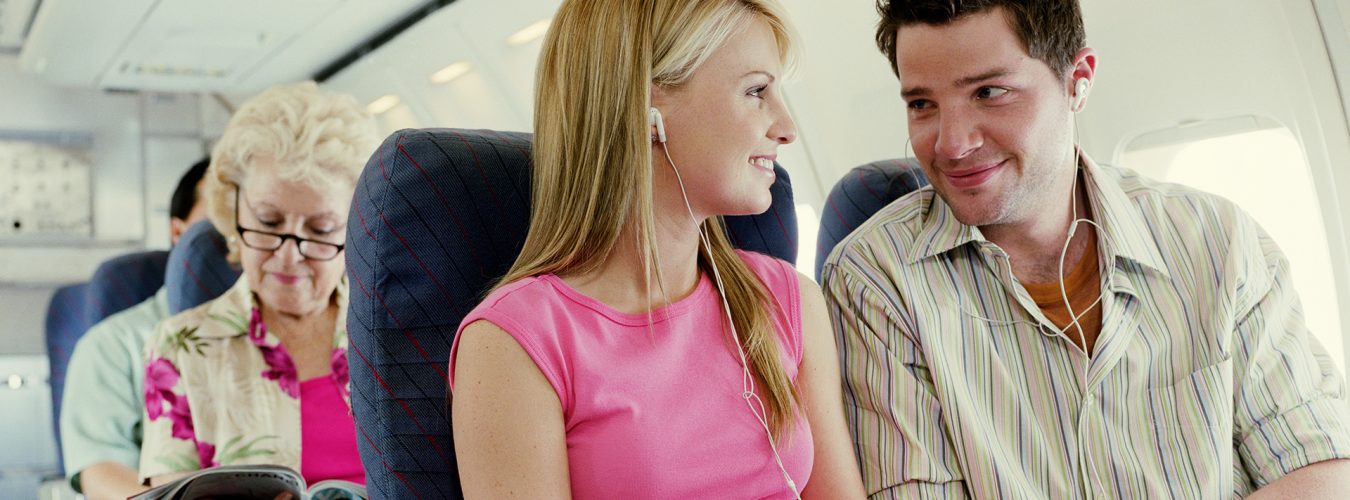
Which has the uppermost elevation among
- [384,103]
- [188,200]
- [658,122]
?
[384,103]

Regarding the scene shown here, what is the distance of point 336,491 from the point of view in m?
2.30

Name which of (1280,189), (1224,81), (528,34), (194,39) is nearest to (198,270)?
(1224,81)

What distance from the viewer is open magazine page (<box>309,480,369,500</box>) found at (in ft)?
7.29

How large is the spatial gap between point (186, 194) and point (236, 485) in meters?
3.43

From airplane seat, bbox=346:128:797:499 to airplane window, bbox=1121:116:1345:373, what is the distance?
239 cm

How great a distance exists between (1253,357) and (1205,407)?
138 millimetres

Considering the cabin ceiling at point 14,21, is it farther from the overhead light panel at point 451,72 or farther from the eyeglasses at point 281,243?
the eyeglasses at point 281,243

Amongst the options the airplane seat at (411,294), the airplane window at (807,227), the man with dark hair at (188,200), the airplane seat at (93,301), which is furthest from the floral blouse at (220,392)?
the airplane window at (807,227)

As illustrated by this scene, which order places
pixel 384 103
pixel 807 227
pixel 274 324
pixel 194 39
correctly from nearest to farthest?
pixel 274 324
pixel 807 227
pixel 194 39
pixel 384 103

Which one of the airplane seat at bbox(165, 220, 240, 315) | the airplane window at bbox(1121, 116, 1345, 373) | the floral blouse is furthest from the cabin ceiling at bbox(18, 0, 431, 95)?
the airplane window at bbox(1121, 116, 1345, 373)

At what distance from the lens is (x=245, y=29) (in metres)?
7.95

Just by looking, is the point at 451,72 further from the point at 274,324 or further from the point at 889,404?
the point at 889,404

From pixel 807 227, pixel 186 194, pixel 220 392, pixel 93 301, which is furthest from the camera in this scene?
pixel 807 227

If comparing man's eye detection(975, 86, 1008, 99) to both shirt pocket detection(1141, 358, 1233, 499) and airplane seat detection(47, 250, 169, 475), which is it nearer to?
shirt pocket detection(1141, 358, 1233, 499)
